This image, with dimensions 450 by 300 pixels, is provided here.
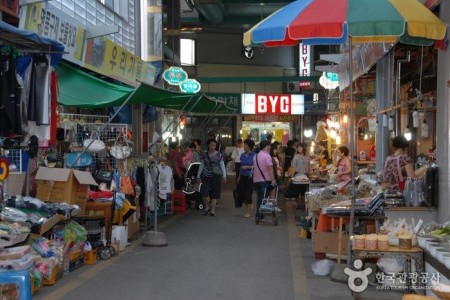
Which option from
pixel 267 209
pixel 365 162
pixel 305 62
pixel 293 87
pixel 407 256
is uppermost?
pixel 305 62

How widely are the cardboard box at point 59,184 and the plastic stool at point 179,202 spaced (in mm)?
7063

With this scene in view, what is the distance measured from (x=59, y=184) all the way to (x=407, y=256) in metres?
5.28

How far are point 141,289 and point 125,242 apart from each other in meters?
3.12

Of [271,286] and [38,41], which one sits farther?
[271,286]

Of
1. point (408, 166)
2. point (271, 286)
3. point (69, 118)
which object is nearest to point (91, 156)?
point (69, 118)

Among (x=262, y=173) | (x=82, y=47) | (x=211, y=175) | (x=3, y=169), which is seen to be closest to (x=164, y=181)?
(x=211, y=175)

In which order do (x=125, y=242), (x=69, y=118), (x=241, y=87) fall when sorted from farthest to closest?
(x=241, y=87) < (x=69, y=118) < (x=125, y=242)

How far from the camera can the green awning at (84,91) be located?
1037cm

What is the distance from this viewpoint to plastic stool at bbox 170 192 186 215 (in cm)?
1662

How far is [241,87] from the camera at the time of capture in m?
38.0

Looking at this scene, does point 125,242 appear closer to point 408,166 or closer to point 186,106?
point 186,106

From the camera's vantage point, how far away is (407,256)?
22.0 feet

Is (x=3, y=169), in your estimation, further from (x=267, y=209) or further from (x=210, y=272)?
(x=267, y=209)

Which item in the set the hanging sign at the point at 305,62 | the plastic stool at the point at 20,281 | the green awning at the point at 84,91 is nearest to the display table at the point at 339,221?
the green awning at the point at 84,91
